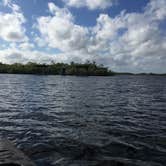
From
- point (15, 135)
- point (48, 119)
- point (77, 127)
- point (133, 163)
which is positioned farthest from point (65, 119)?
point (133, 163)

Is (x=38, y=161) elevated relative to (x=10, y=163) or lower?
lower

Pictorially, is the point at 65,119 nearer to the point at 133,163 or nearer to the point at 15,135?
the point at 15,135

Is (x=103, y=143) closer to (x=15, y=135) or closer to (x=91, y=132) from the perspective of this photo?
(x=91, y=132)

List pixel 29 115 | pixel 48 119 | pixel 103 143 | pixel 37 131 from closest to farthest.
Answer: pixel 103 143, pixel 37 131, pixel 48 119, pixel 29 115

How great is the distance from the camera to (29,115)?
776 inches

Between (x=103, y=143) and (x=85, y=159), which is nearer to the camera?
(x=85, y=159)

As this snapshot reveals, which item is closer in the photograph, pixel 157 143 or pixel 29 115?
pixel 157 143

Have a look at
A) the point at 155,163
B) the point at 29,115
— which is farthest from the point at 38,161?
the point at 29,115

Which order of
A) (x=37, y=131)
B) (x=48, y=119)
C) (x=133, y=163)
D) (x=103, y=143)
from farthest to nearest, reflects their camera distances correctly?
(x=48, y=119) < (x=37, y=131) < (x=103, y=143) < (x=133, y=163)

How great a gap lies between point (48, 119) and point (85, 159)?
857cm

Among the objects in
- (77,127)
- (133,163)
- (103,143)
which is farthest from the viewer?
(77,127)

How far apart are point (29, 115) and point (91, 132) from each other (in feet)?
23.9

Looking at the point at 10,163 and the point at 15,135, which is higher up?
the point at 10,163

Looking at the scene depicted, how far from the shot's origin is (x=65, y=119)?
60.2 ft
